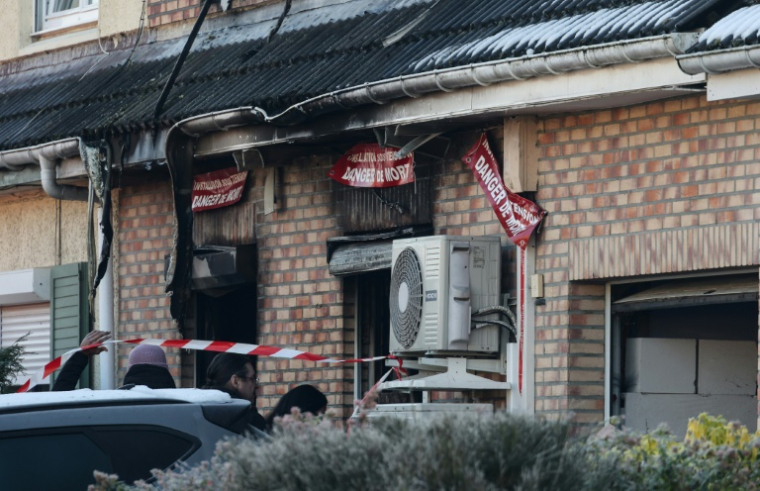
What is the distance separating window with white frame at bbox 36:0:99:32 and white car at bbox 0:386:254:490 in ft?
26.2

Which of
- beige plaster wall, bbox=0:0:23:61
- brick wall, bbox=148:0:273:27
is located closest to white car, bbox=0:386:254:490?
brick wall, bbox=148:0:273:27

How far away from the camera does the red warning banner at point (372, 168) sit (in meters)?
11.1

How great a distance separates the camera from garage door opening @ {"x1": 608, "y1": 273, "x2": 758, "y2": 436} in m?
10.0

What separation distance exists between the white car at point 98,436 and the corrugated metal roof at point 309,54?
9.79 feet

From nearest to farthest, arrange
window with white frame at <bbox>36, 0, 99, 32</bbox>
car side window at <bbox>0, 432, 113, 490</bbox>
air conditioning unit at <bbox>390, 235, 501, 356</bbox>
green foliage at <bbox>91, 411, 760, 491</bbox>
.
Answer: green foliage at <bbox>91, 411, 760, 491</bbox>
car side window at <bbox>0, 432, 113, 490</bbox>
air conditioning unit at <bbox>390, 235, 501, 356</bbox>
window with white frame at <bbox>36, 0, 99, 32</bbox>

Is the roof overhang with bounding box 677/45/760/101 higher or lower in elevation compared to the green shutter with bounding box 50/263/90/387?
higher

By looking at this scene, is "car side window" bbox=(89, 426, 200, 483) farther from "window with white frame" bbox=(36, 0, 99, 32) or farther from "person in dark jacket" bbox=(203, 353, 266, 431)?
"window with white frame" bbox=(36, 0, 99, 32)

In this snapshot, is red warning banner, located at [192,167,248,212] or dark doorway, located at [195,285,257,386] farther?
dark doorway, located at [195,285,257,386]

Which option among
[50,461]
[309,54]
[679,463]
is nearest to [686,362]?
[309,54]

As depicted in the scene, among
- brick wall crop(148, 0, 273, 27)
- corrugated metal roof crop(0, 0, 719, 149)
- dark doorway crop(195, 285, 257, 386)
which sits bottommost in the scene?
dark doorway crop(195, 285, 257, 386)

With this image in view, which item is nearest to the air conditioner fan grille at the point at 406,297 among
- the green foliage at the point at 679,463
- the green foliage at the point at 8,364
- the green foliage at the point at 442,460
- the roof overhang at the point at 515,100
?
the roof overhang at the point at 515,100

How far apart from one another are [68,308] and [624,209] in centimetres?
635

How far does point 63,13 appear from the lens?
15.6 metres

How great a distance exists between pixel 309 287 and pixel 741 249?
400 centimetres
